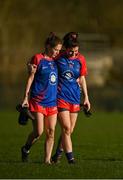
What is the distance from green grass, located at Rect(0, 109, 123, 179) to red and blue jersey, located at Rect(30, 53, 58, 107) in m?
1.06

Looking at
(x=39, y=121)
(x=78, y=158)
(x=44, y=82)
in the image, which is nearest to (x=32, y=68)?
(x=44, y=82)

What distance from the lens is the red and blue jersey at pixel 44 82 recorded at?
13938 mm

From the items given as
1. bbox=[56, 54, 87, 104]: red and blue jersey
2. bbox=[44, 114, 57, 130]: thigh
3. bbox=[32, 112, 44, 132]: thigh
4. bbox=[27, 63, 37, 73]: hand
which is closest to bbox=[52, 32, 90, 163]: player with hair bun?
bbox=[56, 54, 87, 104]: red and blue jersey

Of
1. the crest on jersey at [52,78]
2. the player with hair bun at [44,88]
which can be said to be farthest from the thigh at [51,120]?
the crest on jersey at [52,78]

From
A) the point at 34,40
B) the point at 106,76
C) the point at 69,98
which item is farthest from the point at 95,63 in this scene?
the point at 69,98

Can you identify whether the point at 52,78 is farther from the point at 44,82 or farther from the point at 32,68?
the point at 32,68

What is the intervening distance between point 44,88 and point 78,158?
7.51 feet

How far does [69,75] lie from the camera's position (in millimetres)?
14109

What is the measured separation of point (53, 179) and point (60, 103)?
2.32 m

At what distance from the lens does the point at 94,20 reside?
36.0 m

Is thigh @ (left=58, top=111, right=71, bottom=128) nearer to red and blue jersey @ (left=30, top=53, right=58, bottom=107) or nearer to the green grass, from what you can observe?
red and blue jersey @ (left=30, top=53, right=58, bottom=107)

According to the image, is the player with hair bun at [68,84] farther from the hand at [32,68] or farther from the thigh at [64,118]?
the hand at [32,68]

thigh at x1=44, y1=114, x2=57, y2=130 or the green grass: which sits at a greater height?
thigh at x1=44, y1=114, x2=57, y2=130

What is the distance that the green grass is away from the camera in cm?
1276
